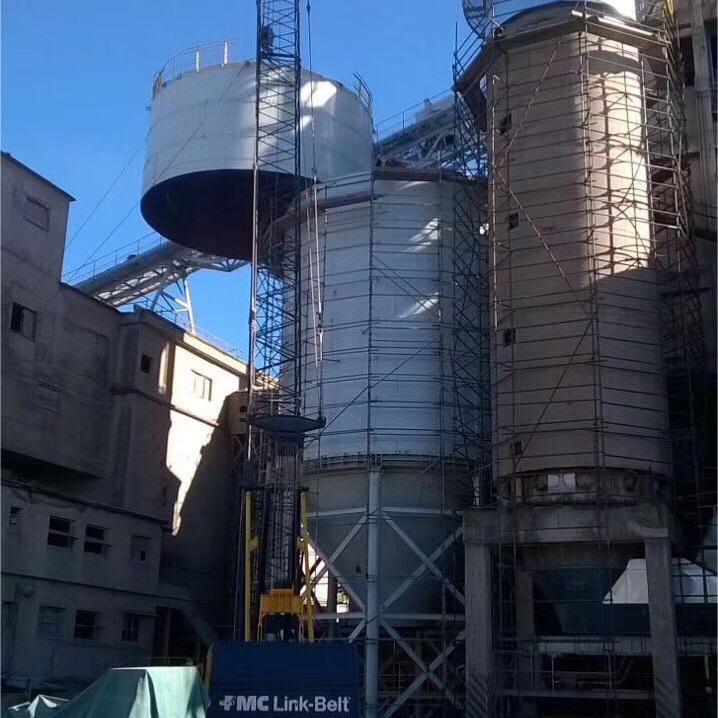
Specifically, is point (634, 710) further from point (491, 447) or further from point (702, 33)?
point (702, 33)

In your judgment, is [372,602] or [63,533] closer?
[372,602]

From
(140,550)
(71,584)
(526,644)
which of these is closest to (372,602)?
(526,644)

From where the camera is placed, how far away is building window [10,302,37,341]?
1465 inches

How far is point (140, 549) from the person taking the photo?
38.6 metres

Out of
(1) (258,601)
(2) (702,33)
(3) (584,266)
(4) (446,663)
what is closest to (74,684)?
(1) (258,601)

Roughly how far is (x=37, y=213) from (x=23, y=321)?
4.17m

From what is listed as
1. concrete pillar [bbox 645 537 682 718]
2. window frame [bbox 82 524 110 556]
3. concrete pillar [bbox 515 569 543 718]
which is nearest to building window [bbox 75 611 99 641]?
window frame [bbox 82 524 110 556]

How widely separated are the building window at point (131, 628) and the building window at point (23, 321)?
35.4ft

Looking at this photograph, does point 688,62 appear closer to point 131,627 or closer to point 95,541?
point 95,541

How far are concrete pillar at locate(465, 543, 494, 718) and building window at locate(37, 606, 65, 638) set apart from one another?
14.0 meters

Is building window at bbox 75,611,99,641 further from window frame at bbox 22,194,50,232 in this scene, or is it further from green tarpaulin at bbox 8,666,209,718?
green tarpaulin at bbox 8,666,209,718

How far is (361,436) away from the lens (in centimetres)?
3362

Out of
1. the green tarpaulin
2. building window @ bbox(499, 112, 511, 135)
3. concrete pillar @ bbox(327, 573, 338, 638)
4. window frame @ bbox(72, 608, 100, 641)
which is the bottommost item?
the green tarpaulin

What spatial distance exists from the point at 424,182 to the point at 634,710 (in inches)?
728
